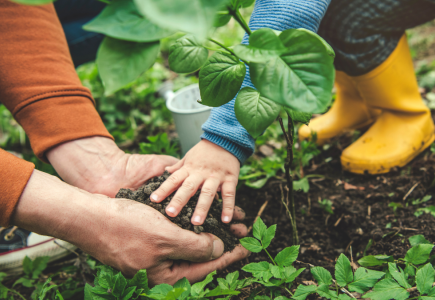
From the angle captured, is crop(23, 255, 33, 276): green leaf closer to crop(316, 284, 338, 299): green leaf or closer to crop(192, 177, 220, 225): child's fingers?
crop(192, 177, 220, 225): child's fingers

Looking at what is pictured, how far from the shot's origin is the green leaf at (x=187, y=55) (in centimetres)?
68

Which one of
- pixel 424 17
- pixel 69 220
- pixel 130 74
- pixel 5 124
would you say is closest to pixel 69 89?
pixel 69 220

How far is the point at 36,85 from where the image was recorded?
4.03ft

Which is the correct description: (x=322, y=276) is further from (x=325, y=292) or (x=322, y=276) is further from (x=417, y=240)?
(x=417, y=240)

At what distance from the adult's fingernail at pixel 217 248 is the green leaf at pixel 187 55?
653 millimetres

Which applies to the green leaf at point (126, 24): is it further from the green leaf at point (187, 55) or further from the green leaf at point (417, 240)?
the green leaf at point (417, 240)

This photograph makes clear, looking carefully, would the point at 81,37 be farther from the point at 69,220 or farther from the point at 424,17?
the point at 424,17

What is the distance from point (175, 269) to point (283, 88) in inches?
29.6

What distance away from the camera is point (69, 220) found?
938 mm

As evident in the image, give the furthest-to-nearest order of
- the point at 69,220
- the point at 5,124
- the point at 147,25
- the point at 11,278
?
the point at 5,124 → the point at 11,278 → the point at 69,220 → the point at 147,25

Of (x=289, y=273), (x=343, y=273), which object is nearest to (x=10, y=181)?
(x=289, y=273)

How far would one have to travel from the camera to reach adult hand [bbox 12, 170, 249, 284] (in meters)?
0.94

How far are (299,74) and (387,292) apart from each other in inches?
26.0

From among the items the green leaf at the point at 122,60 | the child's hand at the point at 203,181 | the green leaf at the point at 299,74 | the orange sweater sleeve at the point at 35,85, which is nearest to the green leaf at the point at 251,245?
the child's hand at the point at 203,181
